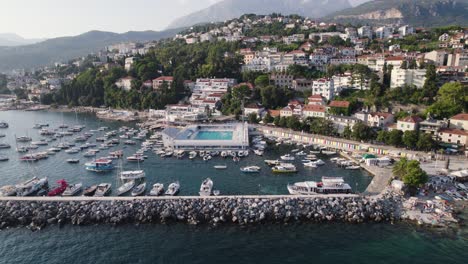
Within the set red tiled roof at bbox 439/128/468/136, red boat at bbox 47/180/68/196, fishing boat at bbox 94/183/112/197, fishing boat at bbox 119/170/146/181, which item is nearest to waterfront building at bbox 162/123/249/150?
fishing boat at bbox 119/170/146/181

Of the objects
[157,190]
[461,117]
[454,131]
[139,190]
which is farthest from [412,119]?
[139,190]

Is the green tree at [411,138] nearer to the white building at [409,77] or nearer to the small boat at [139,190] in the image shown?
the white building at [409,77]

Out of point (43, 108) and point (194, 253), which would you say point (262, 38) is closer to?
point (43, 108)

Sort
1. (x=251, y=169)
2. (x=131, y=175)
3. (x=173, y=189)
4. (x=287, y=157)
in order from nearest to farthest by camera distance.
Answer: (x=173, y=189), (x=131, y=175), (x=251, y=169), (x=287, y=157)

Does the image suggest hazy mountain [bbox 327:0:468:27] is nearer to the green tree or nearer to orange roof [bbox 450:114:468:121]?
orange roof [bbox 450:114:468:121]

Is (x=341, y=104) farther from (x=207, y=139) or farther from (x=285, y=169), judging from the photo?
(x=207, y=139)

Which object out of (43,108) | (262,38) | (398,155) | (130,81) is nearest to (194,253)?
(398,155)
